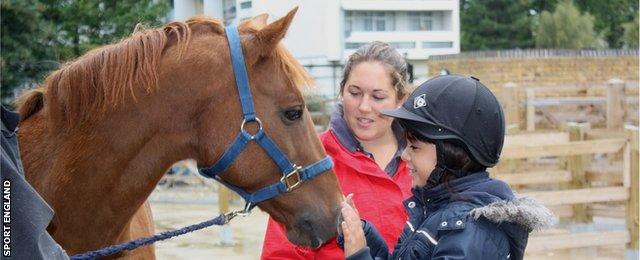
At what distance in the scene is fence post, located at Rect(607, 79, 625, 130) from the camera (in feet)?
43.7

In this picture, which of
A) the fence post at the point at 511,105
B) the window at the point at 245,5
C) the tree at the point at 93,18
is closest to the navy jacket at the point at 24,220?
the window at the point at 245,5

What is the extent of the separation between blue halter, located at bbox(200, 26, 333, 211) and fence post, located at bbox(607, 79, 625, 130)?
457 inches

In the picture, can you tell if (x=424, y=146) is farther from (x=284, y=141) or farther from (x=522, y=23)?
(x=522, y=23)

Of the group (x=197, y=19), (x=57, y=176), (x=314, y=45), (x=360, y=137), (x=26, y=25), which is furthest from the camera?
(x=314, y=45)

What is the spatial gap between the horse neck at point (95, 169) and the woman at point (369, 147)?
49 centimetres

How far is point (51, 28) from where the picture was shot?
37.2 feet

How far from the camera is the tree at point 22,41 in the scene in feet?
35.0

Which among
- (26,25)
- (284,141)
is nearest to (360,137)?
(284,141)

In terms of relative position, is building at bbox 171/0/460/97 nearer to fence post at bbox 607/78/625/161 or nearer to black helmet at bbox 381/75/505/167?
fence post at bbox 607/78/625/161

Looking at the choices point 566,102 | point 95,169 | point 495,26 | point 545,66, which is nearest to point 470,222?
point 95,169

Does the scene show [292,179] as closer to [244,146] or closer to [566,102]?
[244,146]

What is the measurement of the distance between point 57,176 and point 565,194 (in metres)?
5.79

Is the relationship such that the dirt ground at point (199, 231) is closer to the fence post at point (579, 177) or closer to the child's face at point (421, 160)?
the fence post at point (579, 177)

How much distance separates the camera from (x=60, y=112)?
8.41 feet
